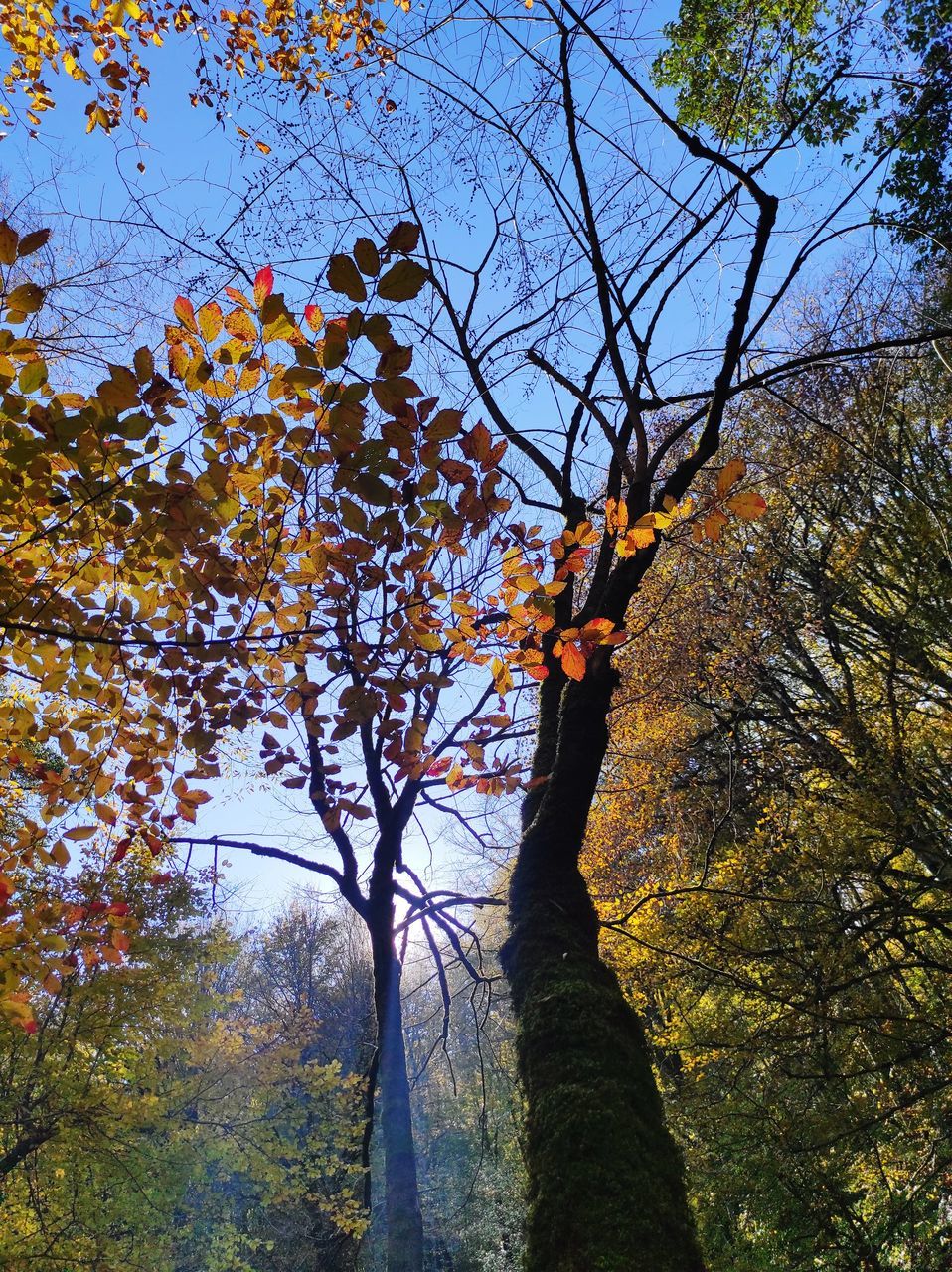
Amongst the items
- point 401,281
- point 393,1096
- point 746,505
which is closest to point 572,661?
point 746,505

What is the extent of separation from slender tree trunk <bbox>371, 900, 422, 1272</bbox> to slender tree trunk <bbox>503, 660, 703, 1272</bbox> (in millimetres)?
3460

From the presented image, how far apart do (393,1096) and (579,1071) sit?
15.4 feet

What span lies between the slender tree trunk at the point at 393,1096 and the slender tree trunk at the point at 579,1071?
3.46 m

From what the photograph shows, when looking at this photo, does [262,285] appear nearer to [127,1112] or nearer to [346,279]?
[346,279]

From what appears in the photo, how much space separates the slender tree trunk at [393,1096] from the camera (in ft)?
17.5

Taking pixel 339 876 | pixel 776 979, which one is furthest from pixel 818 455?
pixel 339 876

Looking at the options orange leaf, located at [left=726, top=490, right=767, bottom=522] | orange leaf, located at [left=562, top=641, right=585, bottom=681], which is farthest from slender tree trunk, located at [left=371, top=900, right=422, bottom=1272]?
orange leaf, located at [left=726, top=490, right=767, bottom=522]

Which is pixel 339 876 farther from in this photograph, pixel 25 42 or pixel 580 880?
pixel 25 42

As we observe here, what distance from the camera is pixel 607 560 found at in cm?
328

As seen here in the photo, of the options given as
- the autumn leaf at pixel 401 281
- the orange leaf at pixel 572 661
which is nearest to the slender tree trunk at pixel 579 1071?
the orange leaf at pixel 572 661

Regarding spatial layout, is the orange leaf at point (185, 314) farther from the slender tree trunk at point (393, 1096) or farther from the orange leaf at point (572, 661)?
the slender tree trunk at point (393, 1096)

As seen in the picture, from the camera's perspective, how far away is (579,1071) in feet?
6.17

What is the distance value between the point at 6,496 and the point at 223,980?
93.9 ft

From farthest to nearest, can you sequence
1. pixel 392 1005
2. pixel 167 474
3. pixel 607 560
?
pixel 392 1005 → pixel 607 560 → pixel 167 474
